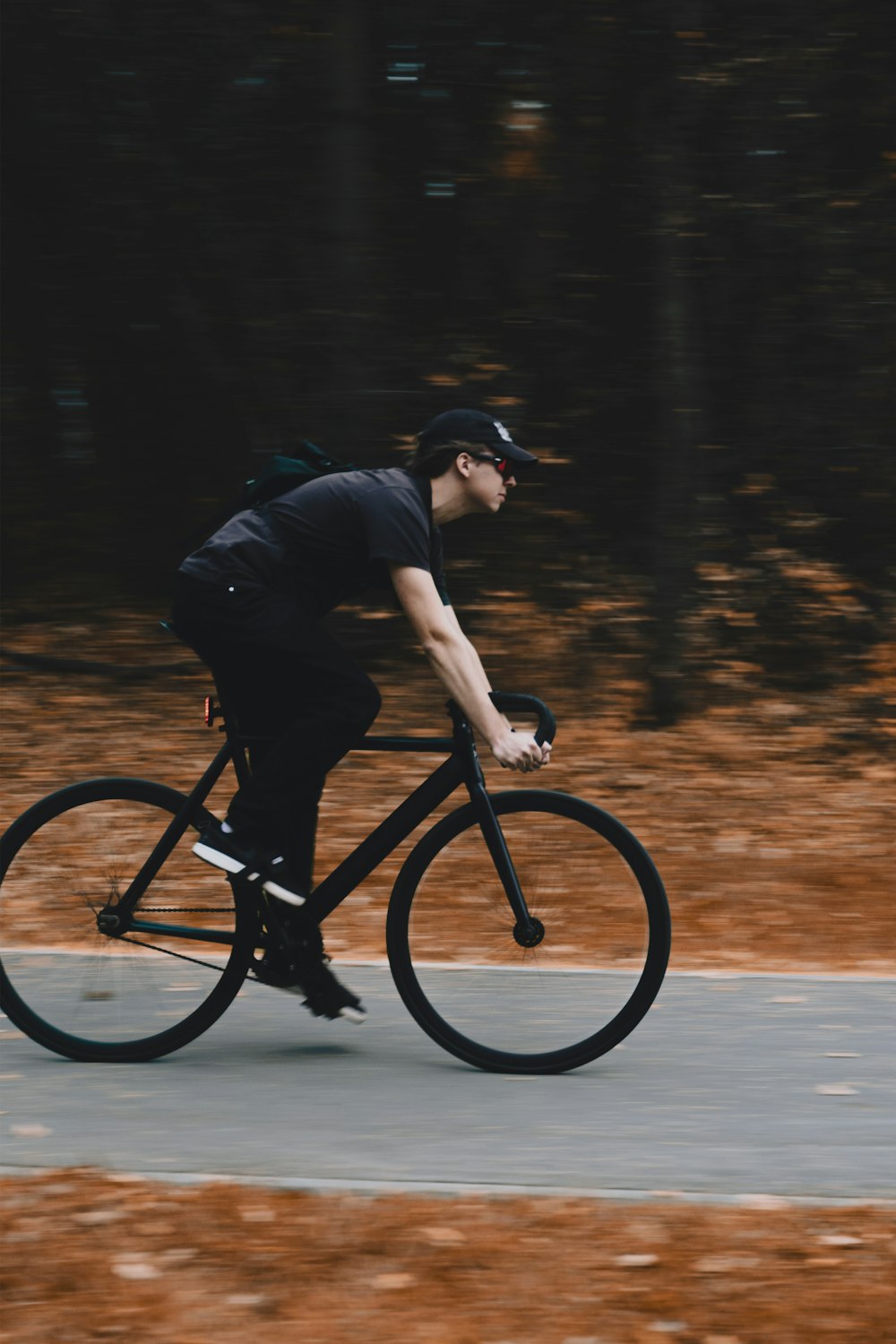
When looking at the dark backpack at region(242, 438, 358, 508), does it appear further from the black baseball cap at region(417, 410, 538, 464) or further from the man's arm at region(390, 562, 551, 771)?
the man's arm at region(390, 562, 551, 771)

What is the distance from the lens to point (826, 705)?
34.8 ft

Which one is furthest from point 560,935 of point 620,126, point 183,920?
point 620,126

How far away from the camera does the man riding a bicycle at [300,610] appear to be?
4.88 meters

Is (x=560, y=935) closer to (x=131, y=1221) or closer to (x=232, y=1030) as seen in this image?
(x=232, y=1030)

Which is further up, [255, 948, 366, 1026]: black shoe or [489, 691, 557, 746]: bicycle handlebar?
[489, 691, 557, 746]: bicycle handlebar

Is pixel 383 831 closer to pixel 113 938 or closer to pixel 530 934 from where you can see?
pixel 530 934

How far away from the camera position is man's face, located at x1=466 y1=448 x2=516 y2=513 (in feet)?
16.1

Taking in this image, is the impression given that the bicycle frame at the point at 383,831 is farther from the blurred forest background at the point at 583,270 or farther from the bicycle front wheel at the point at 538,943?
the blurred forest background at the point at 583,270

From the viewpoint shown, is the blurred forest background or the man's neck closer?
the man's neck

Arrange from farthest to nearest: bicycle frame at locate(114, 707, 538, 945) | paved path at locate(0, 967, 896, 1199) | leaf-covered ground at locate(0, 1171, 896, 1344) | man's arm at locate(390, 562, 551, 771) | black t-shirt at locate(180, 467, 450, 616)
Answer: bicycle frame at locate(114, 707, 538, 945) → black t-shirt at locate(180, 467, 450, 616) → man's arm at locate(390, 562, 551, 771) → paved path at locate(0, 967, 896, 1199) → leaf-covered ground at locate(0, 1171, 896, 1344)

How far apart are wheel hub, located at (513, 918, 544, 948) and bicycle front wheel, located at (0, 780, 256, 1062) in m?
0.74

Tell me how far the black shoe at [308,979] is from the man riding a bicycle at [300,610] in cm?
4

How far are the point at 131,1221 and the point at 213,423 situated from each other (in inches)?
326

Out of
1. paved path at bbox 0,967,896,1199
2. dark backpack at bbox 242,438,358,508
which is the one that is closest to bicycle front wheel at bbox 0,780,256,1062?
paved path at bbox 0,967,896,1199
